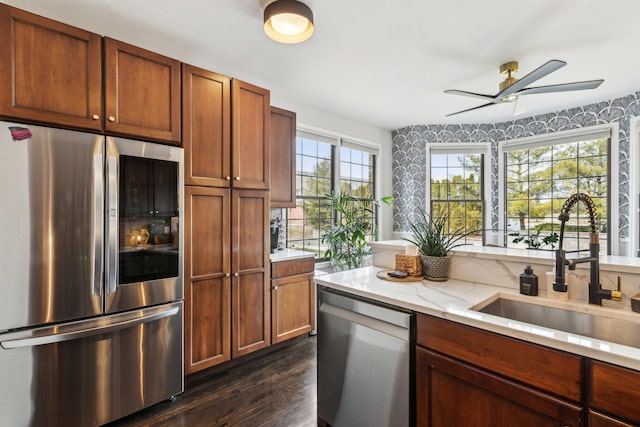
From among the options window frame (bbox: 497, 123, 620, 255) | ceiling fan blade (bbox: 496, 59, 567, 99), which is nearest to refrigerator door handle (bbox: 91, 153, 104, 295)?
ceiling fan blade (bbox: 496, 59, 567, 99)

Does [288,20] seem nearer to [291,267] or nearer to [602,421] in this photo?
[291,267]

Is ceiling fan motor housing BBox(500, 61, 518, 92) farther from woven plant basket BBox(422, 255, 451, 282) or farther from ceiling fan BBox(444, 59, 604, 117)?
woven plant basket BBox(422, 255, 451, 282)

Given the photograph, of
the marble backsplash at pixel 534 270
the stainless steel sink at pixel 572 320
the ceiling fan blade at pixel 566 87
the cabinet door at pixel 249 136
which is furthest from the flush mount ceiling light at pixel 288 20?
the ceiling fan blade at pixel 566 87

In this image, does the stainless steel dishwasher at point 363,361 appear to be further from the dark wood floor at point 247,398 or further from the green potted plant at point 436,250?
the green potted plant at point 436,250

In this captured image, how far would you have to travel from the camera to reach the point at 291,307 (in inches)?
113

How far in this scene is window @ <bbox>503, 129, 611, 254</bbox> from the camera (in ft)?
13.1

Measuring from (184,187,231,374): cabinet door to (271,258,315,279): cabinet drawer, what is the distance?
1.50 feet

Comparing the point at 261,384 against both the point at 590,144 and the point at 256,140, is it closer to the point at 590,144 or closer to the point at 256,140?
the point at 256,140

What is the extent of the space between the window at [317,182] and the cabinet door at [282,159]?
1.79ft

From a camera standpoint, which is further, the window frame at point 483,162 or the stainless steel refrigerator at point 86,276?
the window frame at point 483,162

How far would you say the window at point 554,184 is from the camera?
13.1 ft

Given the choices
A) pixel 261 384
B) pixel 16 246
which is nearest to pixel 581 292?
pixel 261 384

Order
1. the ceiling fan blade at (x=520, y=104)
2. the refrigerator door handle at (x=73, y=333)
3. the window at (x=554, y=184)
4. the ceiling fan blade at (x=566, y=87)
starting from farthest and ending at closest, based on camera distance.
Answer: the window at (x=554, y=184) < the ceiling fan blade at (x=520, y=104) < the ceiling fan blade at (x=566, y=87) < the refrigerator door handle at (x=73, y=333)

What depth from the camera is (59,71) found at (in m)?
1.71
